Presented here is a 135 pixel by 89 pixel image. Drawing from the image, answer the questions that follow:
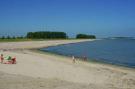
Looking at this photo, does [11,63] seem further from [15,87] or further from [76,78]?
[15,87]

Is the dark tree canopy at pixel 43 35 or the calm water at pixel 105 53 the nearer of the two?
the calm water at pixel 105 53

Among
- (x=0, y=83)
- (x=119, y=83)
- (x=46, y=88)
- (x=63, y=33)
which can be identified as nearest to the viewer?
(x=46, y=88)

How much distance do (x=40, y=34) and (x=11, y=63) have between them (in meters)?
124

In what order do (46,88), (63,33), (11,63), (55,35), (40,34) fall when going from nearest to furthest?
(46,88) → (11,63) → (40,34) → (55,35) → (63,33)

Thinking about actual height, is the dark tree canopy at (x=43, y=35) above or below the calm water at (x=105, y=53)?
above

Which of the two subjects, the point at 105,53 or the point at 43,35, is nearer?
the point at 105,53

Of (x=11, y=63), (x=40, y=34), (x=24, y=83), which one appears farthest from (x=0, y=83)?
(x=40, y=34)

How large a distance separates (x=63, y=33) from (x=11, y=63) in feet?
481

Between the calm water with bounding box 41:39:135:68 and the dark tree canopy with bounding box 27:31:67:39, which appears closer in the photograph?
the calm water with bounding box 41:39:135:68

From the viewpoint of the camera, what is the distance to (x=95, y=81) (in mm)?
15289

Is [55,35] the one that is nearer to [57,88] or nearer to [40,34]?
[40,34]

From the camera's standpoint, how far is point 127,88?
1302 cm

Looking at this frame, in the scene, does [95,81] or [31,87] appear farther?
[95,81]

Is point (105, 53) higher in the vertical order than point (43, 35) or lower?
lower
